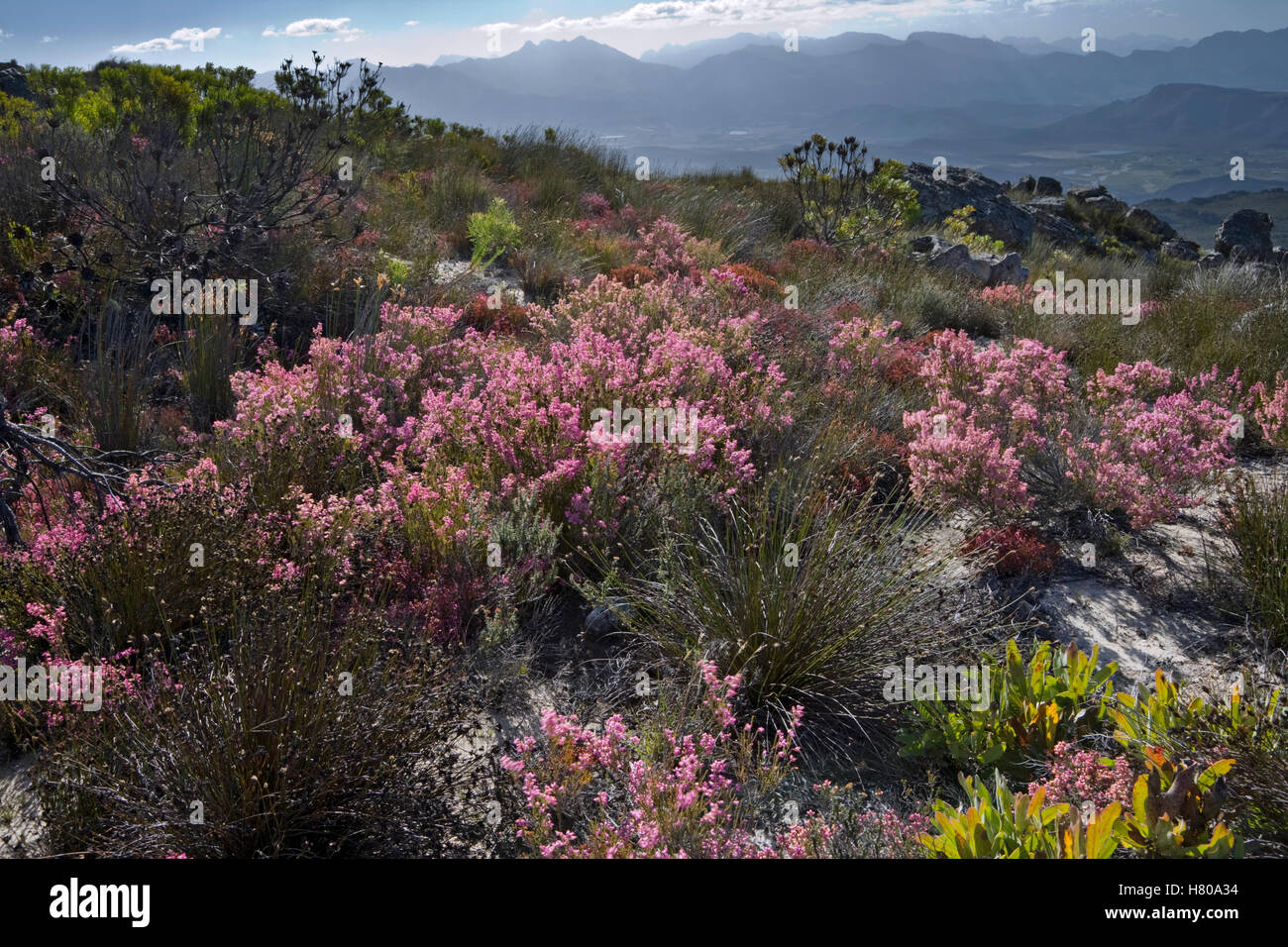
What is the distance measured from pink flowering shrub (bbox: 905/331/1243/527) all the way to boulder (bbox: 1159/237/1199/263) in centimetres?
2678

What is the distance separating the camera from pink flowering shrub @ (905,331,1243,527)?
4.38 meters

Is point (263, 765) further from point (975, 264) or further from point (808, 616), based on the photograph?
point (975, 264)

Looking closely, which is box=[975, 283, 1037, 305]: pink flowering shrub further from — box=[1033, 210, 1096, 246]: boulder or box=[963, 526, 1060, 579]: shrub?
box=[1033, 210, 1096, 246]: boulder

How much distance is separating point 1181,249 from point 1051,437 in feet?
98.7

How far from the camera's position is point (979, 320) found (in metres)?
9.14

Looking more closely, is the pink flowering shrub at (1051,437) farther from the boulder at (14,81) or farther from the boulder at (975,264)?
the boulder at (14,81)

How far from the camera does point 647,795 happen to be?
88.7 inches

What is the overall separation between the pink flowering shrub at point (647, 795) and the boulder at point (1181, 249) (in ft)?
102

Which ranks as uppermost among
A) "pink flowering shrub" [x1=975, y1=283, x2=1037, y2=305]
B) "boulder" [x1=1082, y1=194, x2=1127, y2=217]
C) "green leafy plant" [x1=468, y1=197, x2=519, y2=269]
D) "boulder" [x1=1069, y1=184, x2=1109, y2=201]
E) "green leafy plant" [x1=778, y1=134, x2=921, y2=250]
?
"boulder" [x1=1069, y1=184, x2=1109, y2=201]

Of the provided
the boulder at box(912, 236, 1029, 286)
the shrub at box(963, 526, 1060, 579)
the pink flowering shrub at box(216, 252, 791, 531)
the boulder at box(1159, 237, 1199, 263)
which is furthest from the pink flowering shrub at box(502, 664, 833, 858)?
the boulder at box(1159, 237, 1199, 263)

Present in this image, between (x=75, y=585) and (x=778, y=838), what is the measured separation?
9.03 feet

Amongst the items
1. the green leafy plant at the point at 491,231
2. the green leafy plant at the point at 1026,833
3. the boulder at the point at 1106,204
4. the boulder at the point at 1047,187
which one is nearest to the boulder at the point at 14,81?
the green leafy plant at the point at 491,231

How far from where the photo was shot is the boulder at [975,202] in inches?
729
